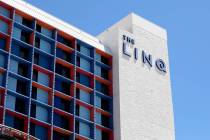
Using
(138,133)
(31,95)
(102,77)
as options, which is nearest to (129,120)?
(138,133)

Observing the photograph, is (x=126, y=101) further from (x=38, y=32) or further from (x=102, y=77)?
(x=38, y=32)

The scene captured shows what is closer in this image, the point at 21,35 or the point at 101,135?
the point at 21,35

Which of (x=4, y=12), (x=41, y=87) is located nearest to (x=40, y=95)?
(x=41, y=87)

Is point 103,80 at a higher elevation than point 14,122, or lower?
higher

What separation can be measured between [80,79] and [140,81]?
36.8 feet

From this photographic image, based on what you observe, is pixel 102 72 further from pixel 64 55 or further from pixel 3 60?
pixel 3 60

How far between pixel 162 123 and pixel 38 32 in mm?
26070

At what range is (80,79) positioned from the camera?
91375mm

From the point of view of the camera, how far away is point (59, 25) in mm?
92000

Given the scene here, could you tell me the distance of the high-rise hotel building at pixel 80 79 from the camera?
→ 8169cm

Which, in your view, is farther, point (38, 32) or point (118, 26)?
point (118, 26)

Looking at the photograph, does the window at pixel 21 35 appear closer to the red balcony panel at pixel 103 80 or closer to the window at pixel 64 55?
the window at pixel 64 55

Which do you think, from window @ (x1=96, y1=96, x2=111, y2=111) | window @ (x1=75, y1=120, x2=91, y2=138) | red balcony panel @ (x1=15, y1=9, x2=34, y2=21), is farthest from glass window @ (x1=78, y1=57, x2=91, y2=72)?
red balcony panel @ (x1=15, y1=9, x2=34, y2=21)

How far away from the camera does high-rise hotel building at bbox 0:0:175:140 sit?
3216 inches
